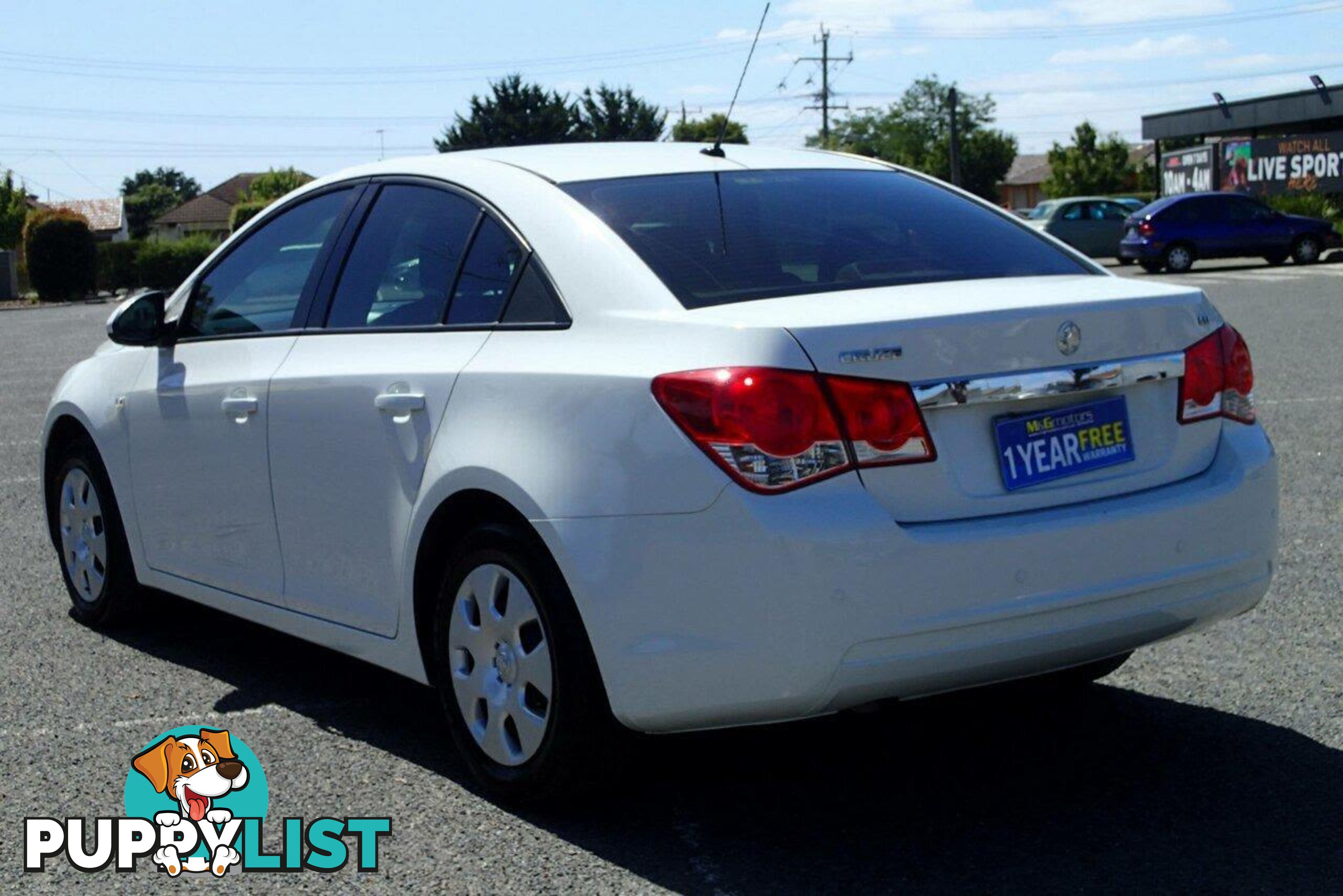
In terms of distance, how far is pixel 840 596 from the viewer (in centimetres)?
365

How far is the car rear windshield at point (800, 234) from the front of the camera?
423cm

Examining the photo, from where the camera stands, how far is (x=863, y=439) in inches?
147

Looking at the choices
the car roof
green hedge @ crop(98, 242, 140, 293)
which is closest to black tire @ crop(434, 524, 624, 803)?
the car roof

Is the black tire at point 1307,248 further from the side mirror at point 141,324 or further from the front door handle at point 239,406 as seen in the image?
the front door handle at point 239,406

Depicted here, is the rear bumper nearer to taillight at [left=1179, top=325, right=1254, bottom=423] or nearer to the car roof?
taillight at [left=1179, top=325, right=1254, bottom=423]

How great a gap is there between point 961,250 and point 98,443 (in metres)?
3.19

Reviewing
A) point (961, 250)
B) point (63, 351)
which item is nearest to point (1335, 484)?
point (961, 250)

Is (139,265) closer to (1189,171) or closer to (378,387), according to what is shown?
(1189,171)

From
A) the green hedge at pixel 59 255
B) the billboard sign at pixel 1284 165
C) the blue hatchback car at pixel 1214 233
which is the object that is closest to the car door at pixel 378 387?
the blue hatchback car at pixel 1214 233

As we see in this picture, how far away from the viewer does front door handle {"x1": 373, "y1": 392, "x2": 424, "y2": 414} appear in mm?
4484

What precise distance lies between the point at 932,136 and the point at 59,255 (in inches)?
2784

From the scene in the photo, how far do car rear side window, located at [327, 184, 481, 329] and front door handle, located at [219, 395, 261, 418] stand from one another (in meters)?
0.34

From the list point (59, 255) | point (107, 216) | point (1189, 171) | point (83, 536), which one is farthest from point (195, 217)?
point (83, 536)

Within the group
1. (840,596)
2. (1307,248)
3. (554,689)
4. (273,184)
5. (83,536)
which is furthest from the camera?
(273,184)
